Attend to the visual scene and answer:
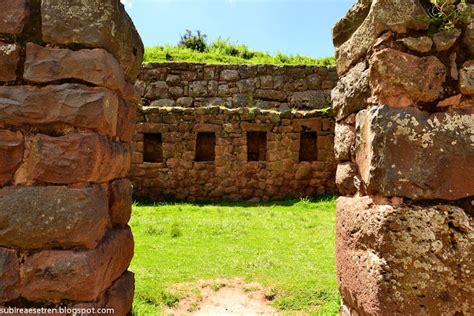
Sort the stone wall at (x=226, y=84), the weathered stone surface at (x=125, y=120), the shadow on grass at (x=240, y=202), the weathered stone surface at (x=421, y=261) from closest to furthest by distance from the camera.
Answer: the weathered stone surface at (x=421, y=261) < the weathered stone surface at (x=125, y=120) < the shadow on grass at (x=240, y=202) < the stone wall at (x=226, y=84)

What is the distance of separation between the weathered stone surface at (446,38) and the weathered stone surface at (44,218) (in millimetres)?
2029

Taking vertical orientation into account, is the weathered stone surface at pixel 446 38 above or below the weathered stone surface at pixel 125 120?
above

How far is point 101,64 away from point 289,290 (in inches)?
120

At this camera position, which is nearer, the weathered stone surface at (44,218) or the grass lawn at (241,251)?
the weathered stone surface at (44,218)

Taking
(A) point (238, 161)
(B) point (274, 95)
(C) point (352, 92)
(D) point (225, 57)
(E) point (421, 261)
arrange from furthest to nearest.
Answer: (D) point (225, 57), (B) point (274, 95), (A) point (238, 161), (C) point (352, 92), (E) point (421, 261)

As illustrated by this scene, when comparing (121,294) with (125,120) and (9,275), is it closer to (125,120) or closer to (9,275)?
(9,275)

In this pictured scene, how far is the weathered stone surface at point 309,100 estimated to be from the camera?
41.3 feet

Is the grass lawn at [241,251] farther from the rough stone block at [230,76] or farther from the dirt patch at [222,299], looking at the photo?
the rough stone block at [230,76]

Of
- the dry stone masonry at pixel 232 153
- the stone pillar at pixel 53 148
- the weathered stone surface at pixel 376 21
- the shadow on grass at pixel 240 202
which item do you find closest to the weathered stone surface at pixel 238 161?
the dry stone masonry at pixel 232 153

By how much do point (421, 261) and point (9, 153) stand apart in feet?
7.25

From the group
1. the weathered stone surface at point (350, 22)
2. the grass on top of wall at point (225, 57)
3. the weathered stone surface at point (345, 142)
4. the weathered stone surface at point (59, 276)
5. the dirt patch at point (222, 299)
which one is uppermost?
the grass on top of wall at point (225, 57)

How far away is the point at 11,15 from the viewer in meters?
2.05

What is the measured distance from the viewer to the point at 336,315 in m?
3.33

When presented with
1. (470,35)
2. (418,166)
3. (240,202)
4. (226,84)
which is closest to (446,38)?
(470,35)
